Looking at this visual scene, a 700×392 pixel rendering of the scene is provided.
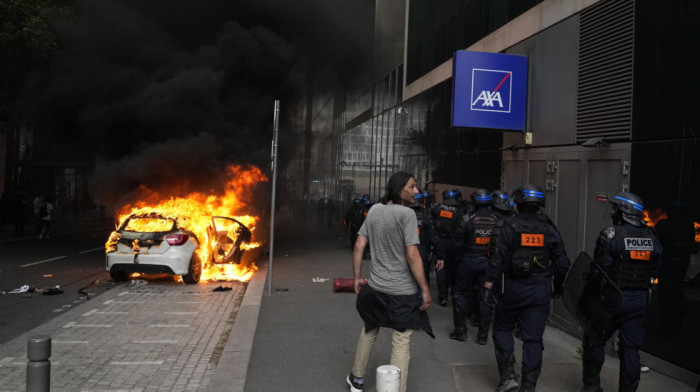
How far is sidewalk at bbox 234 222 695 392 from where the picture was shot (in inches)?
187

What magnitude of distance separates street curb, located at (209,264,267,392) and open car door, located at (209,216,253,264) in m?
2.59

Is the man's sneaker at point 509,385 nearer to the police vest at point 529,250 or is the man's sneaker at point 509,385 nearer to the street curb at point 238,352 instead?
the police vest at point 529,250

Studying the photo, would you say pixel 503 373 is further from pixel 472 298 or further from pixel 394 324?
pixel 472 298

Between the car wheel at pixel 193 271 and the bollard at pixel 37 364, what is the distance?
20.7 ft

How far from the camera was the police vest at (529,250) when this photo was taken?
4.44 m

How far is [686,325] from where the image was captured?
16.0 ft

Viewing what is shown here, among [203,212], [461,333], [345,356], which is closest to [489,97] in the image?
[461,333]

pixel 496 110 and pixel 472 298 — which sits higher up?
pixel 496 110

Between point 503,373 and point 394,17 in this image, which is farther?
point 394,17

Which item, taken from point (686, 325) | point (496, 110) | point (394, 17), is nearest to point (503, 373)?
point (686, 325)

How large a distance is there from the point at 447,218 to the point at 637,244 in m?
3.57

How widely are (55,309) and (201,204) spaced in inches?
193

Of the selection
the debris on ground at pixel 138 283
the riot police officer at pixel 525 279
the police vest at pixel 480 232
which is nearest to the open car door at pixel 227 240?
the debris on ground at pixel 138 283

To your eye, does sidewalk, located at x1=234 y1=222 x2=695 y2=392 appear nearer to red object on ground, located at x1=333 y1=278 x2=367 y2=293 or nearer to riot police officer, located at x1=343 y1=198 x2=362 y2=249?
red object on ground, located at x1=333 y1=278 x2=367 y2=293
